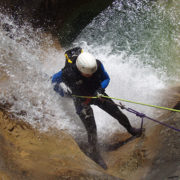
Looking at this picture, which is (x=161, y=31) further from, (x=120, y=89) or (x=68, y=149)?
(x=68, y=149)

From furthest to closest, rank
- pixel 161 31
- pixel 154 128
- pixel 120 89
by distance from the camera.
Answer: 1. pixel 161 31
2. pixel 120 89
3. pixel 154 128

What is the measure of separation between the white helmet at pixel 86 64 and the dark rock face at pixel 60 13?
→ 3.28 meters

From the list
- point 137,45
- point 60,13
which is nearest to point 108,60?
point 137,45

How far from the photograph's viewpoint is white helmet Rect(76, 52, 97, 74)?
9.44 feet

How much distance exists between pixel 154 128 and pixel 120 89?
168cm

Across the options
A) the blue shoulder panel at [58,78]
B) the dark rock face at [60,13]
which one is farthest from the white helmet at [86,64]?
the dark rock face at [60,13]

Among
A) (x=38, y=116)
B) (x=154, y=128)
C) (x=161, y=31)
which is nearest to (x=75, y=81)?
(x=38, y=116)

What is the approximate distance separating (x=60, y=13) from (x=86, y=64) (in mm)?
3726

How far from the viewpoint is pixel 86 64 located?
9.43ft

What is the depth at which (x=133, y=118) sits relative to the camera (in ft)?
13.9

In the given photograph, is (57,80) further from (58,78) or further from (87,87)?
(87,87)

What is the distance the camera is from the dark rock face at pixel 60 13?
532cm

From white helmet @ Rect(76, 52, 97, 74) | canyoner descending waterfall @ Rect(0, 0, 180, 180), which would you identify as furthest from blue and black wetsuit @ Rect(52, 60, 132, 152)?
canyoner descending waterfall @ Rect(0, 0, 180, 180)

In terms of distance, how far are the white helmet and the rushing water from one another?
4.40 feet
